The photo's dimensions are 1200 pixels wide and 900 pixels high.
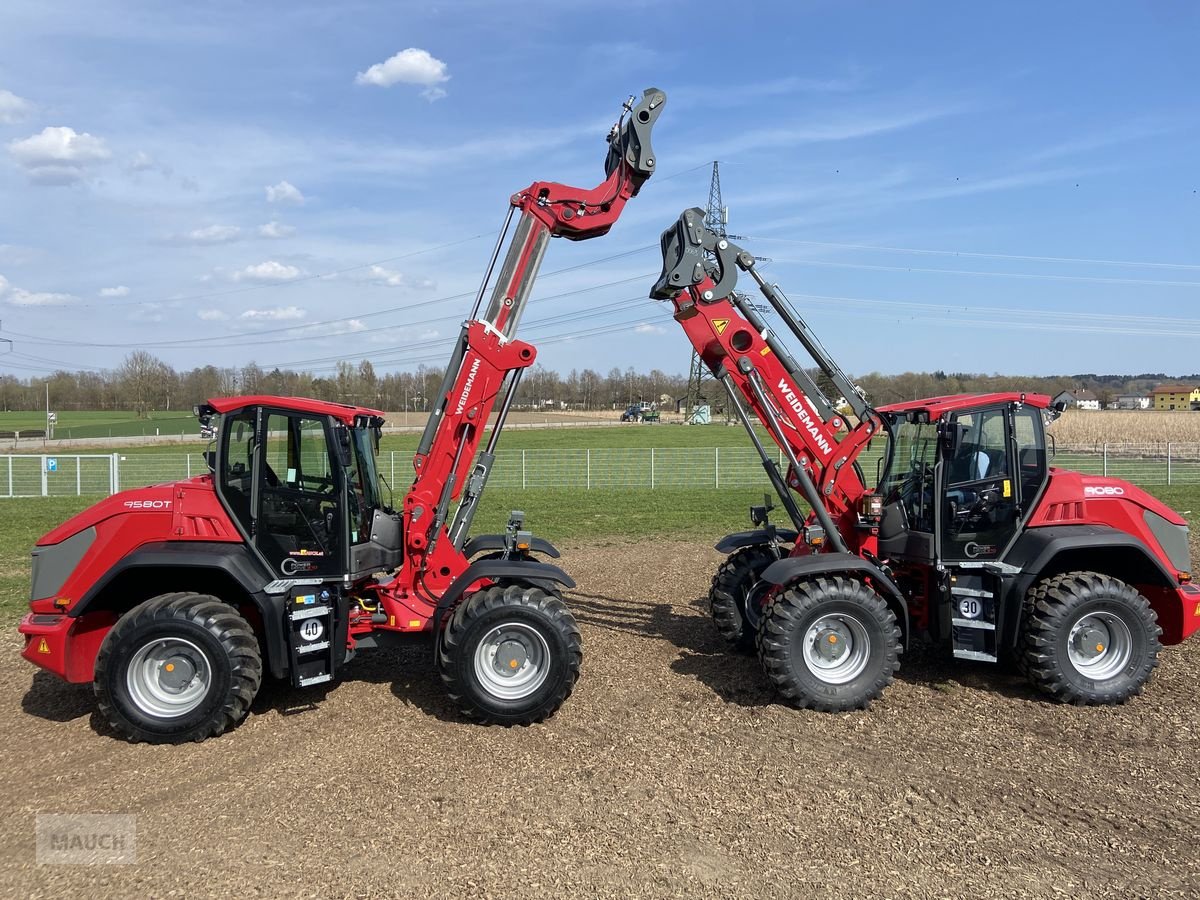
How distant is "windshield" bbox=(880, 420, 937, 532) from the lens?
752 cm

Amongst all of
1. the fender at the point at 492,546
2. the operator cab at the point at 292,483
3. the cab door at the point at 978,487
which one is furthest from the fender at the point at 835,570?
the operator cab at the point at 292,483

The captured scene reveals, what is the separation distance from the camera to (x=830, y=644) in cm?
706

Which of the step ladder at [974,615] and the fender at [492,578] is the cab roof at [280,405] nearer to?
the fender at [492,578]

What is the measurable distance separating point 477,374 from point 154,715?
3770mm

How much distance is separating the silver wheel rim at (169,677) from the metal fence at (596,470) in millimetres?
19062

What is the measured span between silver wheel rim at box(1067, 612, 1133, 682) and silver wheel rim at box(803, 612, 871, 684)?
1.81 m

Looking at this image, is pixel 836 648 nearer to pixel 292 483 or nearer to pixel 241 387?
pixel 292 483

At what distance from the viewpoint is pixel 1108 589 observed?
23.0ft

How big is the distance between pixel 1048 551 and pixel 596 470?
24603 millimetres

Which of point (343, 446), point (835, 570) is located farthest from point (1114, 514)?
point (343, 446)

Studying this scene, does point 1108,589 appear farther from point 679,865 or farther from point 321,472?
point 321,472

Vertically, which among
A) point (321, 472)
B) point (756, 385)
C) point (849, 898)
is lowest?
point (849, 898)

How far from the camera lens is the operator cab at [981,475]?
7297 millimetres

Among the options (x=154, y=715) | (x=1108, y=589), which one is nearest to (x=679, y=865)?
(x=154, y=715)
